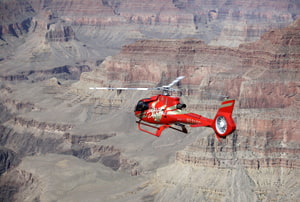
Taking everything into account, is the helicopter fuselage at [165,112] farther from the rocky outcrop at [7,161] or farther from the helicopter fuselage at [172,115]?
the rocky outcrop at [7,161]

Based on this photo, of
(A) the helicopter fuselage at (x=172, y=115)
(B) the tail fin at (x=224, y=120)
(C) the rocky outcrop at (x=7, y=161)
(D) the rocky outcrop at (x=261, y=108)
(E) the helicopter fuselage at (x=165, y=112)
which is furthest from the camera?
(C) the rocky outcrop at (x=7, y=161)

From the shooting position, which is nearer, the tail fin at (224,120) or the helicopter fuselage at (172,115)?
the tail fin at (224,120)

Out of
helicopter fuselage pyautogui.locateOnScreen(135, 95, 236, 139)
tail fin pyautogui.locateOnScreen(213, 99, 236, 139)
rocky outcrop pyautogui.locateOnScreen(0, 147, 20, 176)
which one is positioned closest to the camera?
tail fin pyautogui.locateOnScreen(213, 99, 236, 139)

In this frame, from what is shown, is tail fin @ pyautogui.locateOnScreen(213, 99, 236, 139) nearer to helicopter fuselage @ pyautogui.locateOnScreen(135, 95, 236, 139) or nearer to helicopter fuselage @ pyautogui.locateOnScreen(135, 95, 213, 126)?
helicopter fuselage @ pyautogui.locateOnScreen(135, 95, 236, 139)

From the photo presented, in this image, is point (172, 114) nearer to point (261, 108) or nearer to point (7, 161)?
point (261, 108)

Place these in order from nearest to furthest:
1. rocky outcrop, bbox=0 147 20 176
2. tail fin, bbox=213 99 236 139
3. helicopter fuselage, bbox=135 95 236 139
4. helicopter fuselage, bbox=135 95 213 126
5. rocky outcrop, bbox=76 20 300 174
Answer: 1. tail fin, bbox=213 99 236 139
2. helicopter fuselage, bbox=135 95 236 139
3. helicopter fuselage, bbox=135 95 213 126
4. rocky outcrop, bbox=76 20 300 174
5. rocky outcrop, bbox=0 147 20 176

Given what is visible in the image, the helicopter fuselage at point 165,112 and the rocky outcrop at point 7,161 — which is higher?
the helicopter fuselage at point 165,112

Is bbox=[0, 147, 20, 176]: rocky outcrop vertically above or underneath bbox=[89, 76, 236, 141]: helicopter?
underneath

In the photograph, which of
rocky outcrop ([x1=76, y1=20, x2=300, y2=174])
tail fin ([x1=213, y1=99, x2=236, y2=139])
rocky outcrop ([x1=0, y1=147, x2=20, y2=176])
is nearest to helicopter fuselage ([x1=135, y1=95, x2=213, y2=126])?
tail fin ([x1=213, y1=99, x2=236, y2=139])

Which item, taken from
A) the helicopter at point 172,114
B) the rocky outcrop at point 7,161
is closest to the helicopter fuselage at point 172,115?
the helicopter at point 172,114
